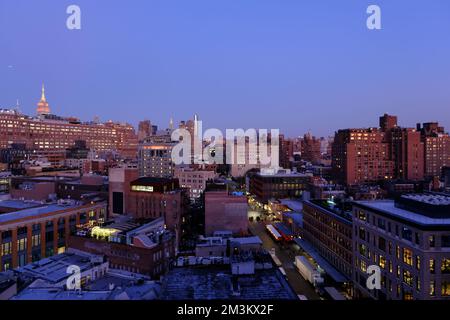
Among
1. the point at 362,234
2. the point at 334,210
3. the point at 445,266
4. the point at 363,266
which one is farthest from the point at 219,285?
the point at 334,210

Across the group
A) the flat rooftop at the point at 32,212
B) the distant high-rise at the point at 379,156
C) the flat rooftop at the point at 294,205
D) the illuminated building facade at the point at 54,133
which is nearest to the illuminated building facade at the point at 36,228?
the flat rooftop at the point at 32,212

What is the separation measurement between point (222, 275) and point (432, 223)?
18.4 feet

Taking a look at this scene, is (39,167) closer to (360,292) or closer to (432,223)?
(360,292)

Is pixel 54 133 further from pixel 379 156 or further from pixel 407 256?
pixel 407 256

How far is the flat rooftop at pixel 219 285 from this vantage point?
23.5ft

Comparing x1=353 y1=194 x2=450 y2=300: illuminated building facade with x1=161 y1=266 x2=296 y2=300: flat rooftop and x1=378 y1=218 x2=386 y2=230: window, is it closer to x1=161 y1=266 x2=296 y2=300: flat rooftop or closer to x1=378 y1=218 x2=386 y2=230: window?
x1=378 y1=218 x2=386 y2=230: window

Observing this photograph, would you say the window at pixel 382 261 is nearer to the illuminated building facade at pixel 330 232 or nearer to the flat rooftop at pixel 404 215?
the flat rooftop at pixel 404 215

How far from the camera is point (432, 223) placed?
9531mm

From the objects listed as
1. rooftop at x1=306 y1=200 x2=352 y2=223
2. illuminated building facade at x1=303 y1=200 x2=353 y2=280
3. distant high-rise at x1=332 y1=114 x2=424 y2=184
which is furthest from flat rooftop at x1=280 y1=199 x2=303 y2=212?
distant high-rise at x1=332 y1=114 x2=424 y2=184

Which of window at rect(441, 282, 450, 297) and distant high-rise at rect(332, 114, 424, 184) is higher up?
distant high-rise at rect(332, 114, 424, 184)

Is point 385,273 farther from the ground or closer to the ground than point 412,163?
closer to the ground

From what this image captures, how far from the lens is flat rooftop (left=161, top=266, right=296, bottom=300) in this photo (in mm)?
7168
